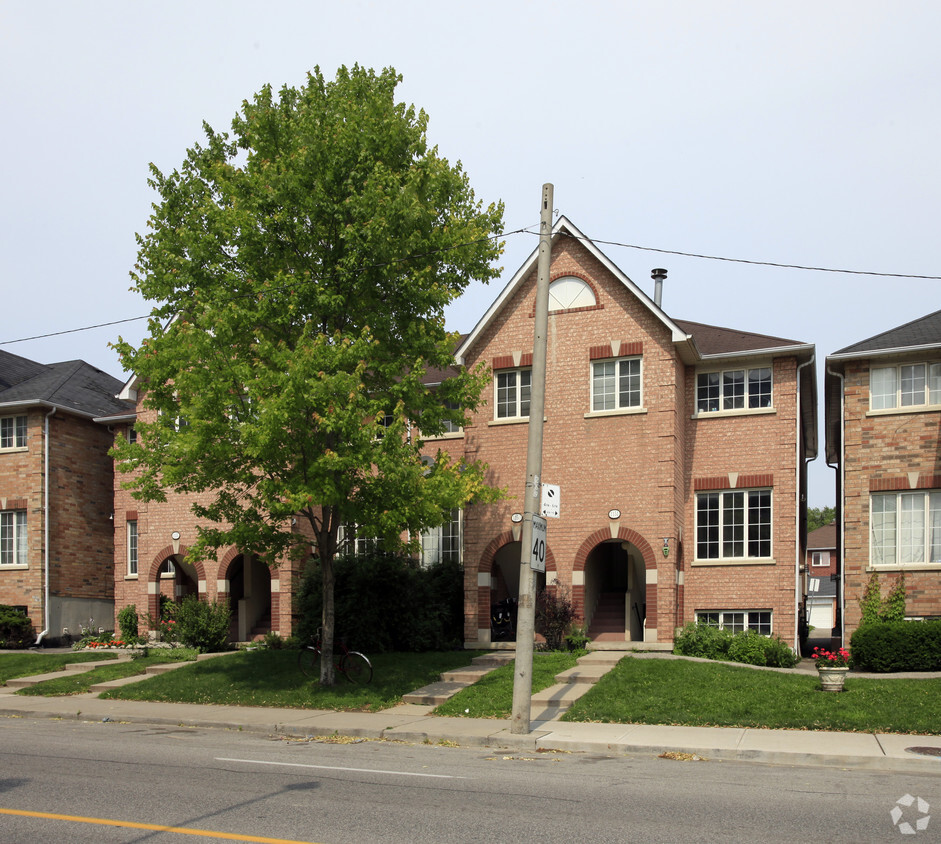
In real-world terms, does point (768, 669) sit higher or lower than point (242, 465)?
lower

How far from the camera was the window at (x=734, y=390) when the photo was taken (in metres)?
23.1

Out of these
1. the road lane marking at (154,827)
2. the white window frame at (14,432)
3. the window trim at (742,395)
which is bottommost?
the road lane marking at (154,827)

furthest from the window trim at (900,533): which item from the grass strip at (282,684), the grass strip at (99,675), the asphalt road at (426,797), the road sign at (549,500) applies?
the grass strip at (99,675)

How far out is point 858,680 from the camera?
681 inches

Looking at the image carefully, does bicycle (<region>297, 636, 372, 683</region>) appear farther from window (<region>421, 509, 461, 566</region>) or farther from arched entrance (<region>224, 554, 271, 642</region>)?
arched entrance (<region>224, 554, 271, 642</region>)

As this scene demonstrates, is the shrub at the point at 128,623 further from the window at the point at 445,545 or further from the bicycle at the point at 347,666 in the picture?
the bicycle at the point at 347,666

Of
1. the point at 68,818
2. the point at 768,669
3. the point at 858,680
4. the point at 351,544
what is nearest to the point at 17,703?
the point at 351,544

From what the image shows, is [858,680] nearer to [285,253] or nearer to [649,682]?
[649,682]

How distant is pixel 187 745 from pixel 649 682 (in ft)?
26.7

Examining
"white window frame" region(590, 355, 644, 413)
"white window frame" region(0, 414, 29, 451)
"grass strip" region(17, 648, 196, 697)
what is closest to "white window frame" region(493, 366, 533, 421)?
"white window frame" region(590, 355, 644, 413)

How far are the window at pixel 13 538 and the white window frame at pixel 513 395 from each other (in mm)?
15785

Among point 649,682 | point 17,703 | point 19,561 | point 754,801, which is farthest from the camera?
point 19,561

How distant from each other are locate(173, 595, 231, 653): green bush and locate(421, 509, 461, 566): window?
5.66m

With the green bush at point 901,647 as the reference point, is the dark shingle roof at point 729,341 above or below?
above
